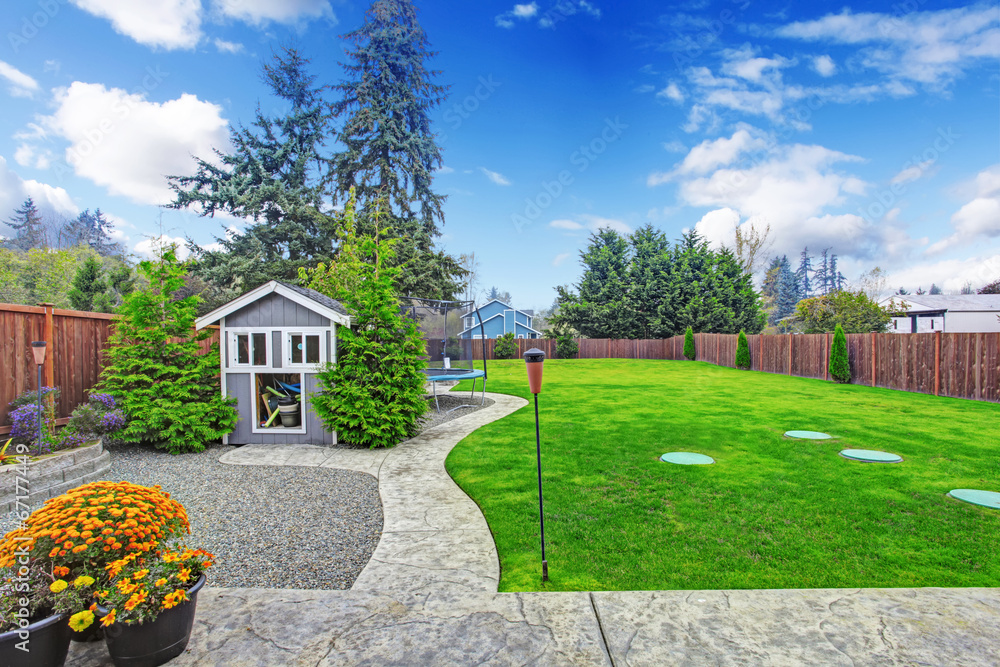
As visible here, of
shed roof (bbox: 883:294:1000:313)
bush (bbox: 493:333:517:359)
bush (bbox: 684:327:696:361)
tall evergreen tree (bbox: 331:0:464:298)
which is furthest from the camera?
shed roof (bbox: 883:294:1000:313)

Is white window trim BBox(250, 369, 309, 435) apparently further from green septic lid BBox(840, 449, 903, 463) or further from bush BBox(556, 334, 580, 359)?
bush BBox(556, 334, 580, 359)

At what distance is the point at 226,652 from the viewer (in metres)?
1.89

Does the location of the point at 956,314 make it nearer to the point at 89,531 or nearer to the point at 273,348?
the point at 273,348

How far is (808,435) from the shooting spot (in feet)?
19.3

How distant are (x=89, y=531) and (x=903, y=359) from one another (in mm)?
14516

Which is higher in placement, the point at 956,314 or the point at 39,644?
the point at 956,314

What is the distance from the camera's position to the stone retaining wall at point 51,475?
12.3 ft

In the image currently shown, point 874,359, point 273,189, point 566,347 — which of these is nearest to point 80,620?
point 874,359

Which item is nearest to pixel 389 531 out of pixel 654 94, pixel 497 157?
pixel 654 94

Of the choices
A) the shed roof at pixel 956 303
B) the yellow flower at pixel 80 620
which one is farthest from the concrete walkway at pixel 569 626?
the shed roof at pixel 956 303

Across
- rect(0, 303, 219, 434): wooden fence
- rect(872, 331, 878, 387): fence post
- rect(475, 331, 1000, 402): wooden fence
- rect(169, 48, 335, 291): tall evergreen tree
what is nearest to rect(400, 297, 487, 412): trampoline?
rect(0, 303, 219, 434): wooden fence

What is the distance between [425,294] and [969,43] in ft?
53.1

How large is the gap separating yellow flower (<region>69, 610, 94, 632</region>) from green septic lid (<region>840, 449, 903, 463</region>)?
634cm

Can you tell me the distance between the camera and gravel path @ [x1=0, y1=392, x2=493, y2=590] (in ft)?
9.01
